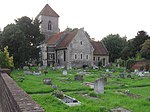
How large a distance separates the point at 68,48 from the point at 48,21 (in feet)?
44.5

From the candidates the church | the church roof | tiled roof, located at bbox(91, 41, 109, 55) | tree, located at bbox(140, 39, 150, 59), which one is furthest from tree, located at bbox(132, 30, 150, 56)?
the church roof

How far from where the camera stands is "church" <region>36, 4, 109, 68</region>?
56.6 meters

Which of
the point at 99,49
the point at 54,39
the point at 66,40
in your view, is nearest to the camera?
the point at 66,40

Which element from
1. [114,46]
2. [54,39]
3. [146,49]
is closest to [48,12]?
[54,39]

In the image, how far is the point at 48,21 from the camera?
6581cm

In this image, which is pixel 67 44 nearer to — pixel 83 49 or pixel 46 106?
pixel 83 49

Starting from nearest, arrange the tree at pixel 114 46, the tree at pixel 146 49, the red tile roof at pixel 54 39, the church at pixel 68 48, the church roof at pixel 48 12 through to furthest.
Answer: the tree at pixel 146 49 → the church at pixel 68 48 → the red tile roof at pixel 54 39 → the church roof at pixel 48 12 → the tree at pixel 114 46

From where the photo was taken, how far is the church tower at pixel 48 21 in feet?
214

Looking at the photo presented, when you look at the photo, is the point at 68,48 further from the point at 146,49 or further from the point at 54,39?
the point at 146,49

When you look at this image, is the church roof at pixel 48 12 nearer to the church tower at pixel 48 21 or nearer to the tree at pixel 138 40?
the church tower at pixel 48 21

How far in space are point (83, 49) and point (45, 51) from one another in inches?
356

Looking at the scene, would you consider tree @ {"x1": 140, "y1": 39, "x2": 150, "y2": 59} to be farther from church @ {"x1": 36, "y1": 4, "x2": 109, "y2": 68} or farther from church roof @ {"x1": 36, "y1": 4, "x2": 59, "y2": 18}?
church roof @ {"x1": 36, "y1": 4, "x2": 59, "y2": 18}

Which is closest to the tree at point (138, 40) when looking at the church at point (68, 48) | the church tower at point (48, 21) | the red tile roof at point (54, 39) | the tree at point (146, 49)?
the church at point (68, 48)

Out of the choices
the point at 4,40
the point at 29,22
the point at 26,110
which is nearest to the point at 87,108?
the point at 26,110
